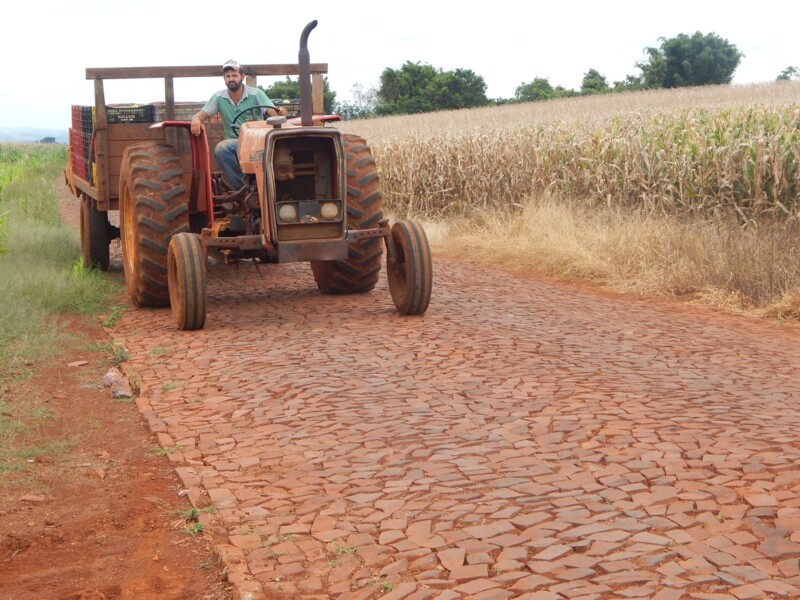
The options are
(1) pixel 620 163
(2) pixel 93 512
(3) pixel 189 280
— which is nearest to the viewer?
(2) pixel 93 512

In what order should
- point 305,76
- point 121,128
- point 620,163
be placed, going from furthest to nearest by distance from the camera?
point 620,163 < point 121,128 < point 305,76

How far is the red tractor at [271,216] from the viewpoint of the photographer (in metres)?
8.73

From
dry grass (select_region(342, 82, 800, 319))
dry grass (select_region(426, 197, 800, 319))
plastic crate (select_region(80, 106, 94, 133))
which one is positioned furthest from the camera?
plastic crate (select_region(80, 106, 94, 133))

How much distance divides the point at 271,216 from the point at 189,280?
2.78 feet

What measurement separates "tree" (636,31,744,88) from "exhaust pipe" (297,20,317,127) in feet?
160

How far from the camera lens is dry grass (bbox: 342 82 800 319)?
11055 millimetres

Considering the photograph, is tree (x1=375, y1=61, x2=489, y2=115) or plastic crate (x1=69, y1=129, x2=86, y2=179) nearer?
plastic crate (x1=69, y1=129, x2=86, y2=179)

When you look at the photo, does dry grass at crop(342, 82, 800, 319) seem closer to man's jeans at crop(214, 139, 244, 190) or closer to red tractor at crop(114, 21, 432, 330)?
red tractor at crop(114, 21, 432, 330)

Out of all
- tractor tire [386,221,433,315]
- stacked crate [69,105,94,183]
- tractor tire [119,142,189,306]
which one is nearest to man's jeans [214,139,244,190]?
tractor tire [119,142,189,306]

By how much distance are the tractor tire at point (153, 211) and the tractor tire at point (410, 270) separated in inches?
74.7

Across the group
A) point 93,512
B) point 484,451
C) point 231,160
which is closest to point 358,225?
point 231,160

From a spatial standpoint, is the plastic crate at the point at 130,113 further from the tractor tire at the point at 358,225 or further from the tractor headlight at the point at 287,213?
the tractor headlight at the point at 287,213

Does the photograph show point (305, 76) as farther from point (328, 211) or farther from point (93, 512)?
point (93, 512)

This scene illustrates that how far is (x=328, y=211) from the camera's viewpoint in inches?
349
